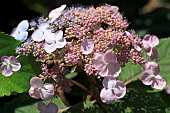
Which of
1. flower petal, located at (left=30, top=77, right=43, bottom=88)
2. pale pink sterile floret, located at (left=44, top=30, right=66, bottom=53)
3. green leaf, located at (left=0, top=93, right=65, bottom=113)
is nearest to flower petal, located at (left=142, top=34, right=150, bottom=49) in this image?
pale pink sterile floret, located at (left=44, top=30, right=66, bottom=53)

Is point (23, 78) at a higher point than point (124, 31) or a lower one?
lower

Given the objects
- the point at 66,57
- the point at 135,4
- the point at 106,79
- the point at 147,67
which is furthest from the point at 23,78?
the point at 135,4

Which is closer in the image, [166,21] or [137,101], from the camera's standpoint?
[137,101]

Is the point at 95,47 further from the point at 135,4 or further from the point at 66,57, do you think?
the point at 135,4

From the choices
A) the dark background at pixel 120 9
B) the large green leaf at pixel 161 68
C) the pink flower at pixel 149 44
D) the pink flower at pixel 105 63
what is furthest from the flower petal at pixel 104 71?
the dark background at pixel 120 9

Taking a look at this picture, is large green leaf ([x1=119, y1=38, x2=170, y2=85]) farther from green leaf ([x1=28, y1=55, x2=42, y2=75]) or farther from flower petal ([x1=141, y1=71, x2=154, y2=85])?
green leaf ([x1=28, y1=55, x2=42, y2=75])

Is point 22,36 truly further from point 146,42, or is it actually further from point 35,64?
point 146,42
